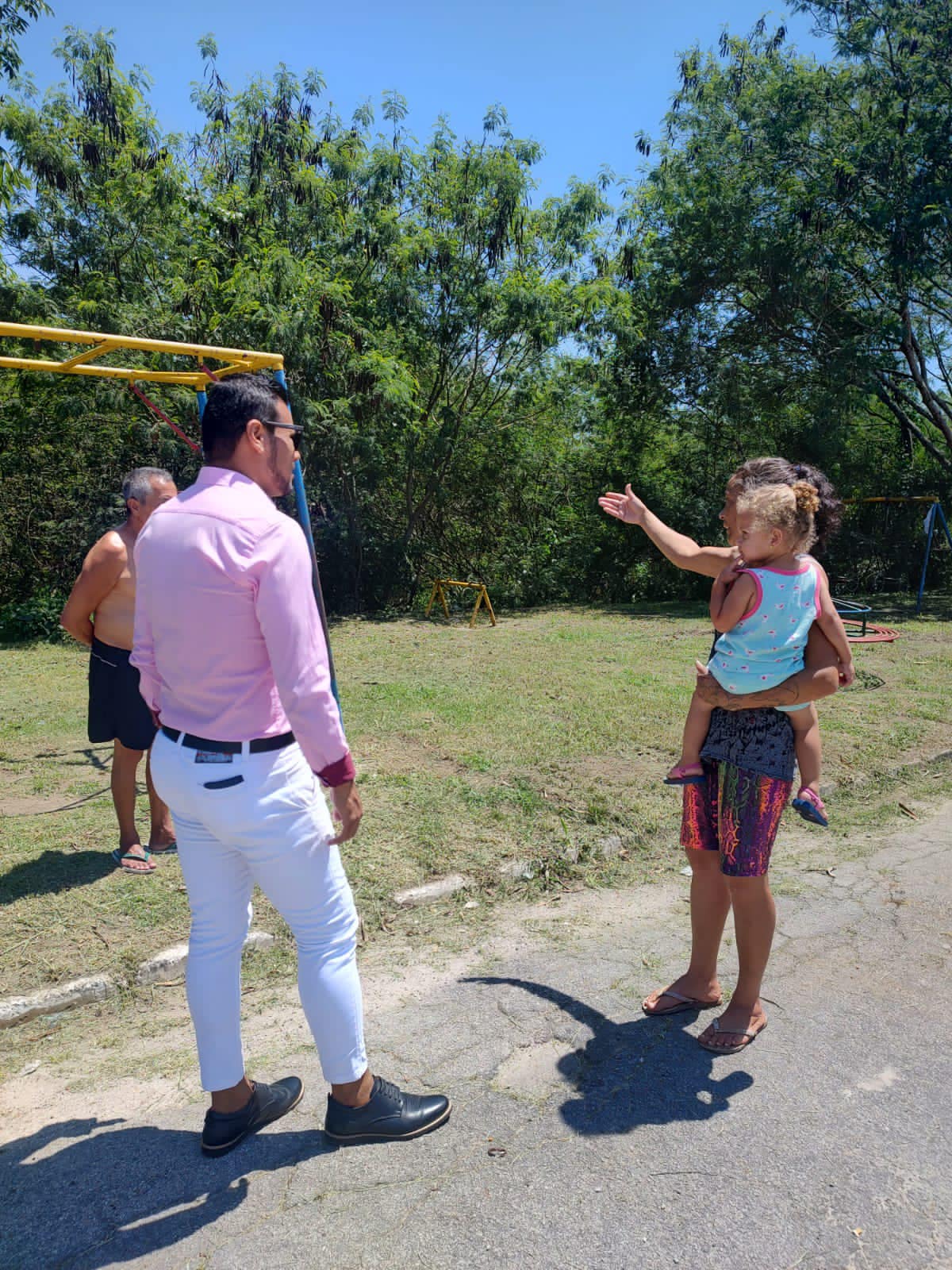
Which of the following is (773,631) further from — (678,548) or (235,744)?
(235,744)

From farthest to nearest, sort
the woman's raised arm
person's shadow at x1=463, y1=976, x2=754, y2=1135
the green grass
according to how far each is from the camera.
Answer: the green grass < the woman's raised arm < person's shadow at x1=463, y1=976, x2=754, y2=1135

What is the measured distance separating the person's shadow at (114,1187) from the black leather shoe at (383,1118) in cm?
9

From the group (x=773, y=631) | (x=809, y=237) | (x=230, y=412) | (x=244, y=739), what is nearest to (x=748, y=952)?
(x=773, y=631)

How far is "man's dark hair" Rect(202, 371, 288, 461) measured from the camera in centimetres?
250

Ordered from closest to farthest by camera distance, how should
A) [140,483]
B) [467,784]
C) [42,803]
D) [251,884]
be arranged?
[251,884], [140,483], [42,803], [467,784]

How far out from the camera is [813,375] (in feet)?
58.0

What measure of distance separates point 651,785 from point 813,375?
1416 cm

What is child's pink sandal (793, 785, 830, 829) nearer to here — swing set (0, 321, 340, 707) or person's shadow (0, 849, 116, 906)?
swing set (0, 321, 340, 707)

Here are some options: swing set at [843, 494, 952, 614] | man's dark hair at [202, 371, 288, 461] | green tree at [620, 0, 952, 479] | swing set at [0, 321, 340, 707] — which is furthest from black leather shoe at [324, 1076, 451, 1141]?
green tree at [620, 0, 952, 479]

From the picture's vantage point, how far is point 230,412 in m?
2.50

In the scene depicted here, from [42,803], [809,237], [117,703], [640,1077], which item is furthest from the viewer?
[809,237]

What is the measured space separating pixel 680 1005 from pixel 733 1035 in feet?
0.91

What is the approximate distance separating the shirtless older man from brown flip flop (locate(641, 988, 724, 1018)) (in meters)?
2.74

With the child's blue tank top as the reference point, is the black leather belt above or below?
below
